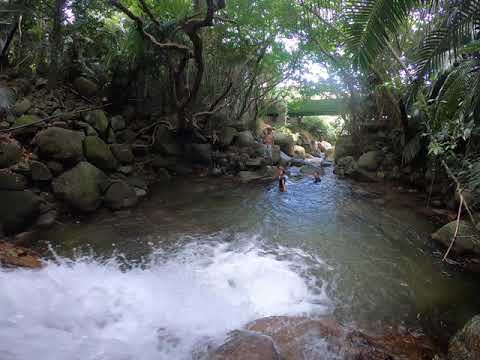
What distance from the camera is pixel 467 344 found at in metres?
2.19

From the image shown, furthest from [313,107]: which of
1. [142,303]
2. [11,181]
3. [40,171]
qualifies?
[142,303]

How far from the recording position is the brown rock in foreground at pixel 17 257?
344cm

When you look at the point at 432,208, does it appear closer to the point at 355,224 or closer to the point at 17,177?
the point at 355,224

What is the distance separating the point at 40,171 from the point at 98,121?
7.27 ft

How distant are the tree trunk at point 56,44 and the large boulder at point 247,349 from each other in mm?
7648

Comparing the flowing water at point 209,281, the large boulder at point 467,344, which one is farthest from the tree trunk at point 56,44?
the large boulder at point 467,344

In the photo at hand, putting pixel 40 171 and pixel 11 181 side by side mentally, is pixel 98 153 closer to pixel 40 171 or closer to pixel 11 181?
pixel 40 171

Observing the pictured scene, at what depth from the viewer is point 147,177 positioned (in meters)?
7.77

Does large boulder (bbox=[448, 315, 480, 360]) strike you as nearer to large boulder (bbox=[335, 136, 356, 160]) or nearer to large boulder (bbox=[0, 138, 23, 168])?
large boulder (bbox=[0, 138, 23, 168])

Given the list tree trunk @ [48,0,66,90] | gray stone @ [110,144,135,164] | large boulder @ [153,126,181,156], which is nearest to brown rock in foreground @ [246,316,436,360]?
gray stone @ [110,144,135,164]

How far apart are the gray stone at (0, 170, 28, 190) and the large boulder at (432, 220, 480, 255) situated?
7.30 meters

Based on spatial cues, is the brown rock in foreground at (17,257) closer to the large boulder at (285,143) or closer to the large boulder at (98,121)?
the large boulder at (98,121)

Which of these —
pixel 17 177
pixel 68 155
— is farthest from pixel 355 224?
pixel 17 177

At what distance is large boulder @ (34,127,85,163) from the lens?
5473 mm
